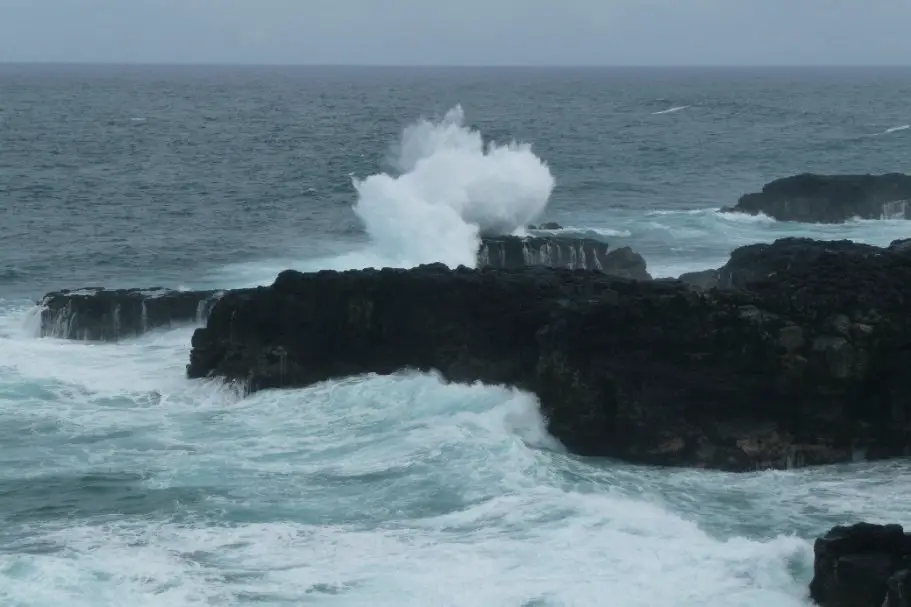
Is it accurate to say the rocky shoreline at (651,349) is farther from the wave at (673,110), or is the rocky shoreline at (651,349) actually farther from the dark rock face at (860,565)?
the wave at (673,110)

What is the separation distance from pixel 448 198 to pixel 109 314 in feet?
50.9

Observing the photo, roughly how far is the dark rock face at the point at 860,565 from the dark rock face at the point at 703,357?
534 cm

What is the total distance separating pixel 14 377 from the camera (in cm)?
2550

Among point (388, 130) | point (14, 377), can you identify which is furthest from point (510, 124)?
point (14, 377)

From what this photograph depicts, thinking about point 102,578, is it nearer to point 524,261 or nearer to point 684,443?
point 684,443

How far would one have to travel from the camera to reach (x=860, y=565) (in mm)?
14359

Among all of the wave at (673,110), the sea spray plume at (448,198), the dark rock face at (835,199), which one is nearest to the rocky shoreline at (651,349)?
the sea spray plume at (448,198)

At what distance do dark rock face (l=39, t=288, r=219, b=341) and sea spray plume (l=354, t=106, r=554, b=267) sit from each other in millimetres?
8642

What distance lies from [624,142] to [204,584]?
65.9 m

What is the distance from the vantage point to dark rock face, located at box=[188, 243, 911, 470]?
20516 mm

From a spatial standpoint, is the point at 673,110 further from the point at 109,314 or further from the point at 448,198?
the point at 109,314

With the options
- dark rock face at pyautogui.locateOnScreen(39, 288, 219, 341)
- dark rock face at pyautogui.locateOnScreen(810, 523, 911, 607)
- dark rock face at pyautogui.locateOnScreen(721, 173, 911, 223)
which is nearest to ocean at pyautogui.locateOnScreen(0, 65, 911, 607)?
dark rock face at pyautogui.locateOnScreen(39, 288, 219, 341)

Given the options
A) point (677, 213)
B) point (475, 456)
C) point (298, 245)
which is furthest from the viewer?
point (677, 213)

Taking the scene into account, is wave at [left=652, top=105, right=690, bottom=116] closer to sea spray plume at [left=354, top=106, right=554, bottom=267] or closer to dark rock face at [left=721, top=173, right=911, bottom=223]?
sea spray plume at [left=354, top=106, right=554, bottom=267]
